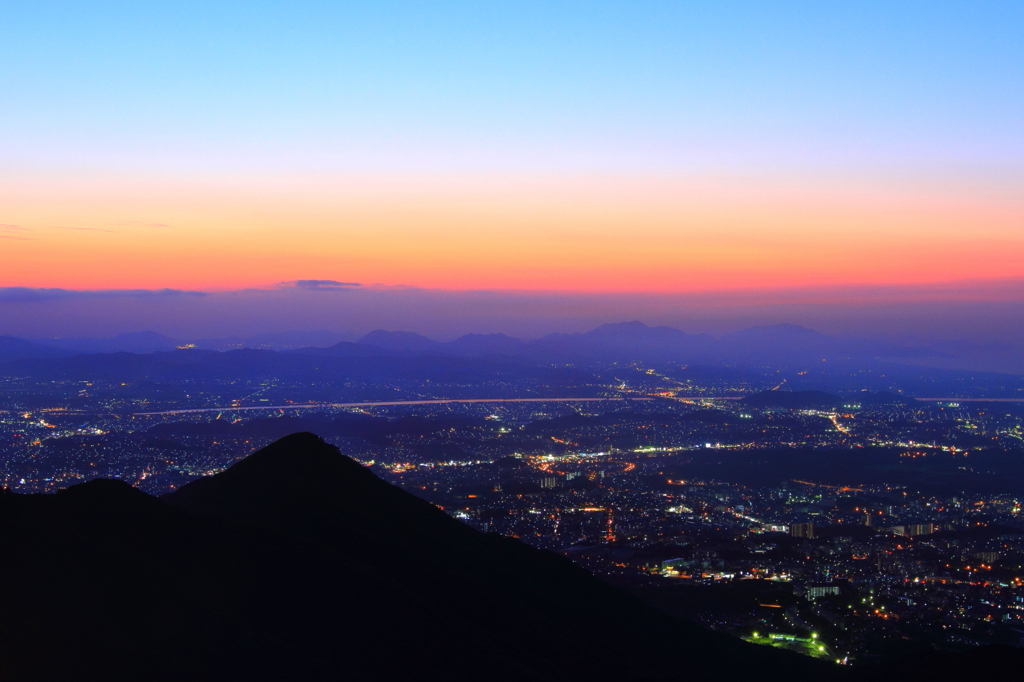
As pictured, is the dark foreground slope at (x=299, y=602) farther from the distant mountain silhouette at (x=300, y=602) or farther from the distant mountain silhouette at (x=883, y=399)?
the distant mountain silhouette at (x=883, y=399)

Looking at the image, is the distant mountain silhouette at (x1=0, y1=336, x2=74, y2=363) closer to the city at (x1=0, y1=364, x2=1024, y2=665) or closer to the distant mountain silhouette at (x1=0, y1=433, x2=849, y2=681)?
the city at (x1=0, y1=364, x2=1024, y2=665)

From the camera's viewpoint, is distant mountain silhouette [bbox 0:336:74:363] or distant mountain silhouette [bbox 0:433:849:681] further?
distant mountain silhouette [bbox 0:336:74:363]

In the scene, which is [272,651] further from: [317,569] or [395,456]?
[395,456]

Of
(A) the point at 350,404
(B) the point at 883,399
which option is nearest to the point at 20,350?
(A) the point at 350,404

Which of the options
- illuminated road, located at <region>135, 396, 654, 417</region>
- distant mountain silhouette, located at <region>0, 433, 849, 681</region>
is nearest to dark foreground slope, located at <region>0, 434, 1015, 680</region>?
distant mountain silhouette, located at <region>0, 433, 849, 681</region>

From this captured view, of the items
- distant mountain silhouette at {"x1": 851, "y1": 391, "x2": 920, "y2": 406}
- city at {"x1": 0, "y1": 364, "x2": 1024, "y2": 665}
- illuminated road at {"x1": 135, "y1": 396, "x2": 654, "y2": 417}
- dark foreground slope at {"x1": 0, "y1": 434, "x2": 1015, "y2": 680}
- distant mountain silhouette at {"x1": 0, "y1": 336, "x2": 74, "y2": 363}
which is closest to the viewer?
dark foreground slope at {"x1": 0, "y1": 434, "x2": 1015, "y2": 680}
